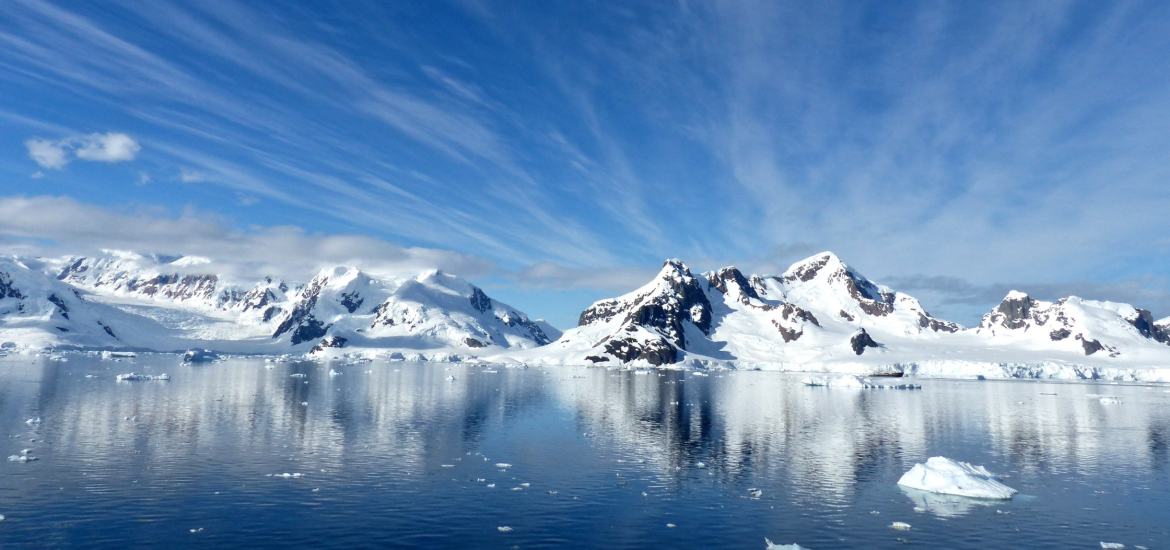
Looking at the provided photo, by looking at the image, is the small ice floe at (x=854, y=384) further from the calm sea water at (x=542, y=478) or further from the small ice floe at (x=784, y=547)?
the small ice floe at (x=784, y=547)

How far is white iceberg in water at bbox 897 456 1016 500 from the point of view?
4112 cm

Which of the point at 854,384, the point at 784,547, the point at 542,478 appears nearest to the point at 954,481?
the point at 784,547

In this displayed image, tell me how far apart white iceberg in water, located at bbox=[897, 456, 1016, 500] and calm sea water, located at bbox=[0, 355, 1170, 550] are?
1530 mm

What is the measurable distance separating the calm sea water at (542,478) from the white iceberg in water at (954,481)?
1.53 meters

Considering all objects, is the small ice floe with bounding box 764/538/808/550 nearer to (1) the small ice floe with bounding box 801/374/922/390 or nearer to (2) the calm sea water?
(2) the calm sea water

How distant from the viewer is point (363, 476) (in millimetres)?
43594

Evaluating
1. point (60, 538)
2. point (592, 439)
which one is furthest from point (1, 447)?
point (592, 439)

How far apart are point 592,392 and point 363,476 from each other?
83.8 m

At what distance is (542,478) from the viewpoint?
44688 mm

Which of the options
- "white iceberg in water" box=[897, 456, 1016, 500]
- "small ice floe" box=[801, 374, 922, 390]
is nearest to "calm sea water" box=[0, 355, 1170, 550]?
"white iceberg in water" box=[897, 456, 1016, 500]

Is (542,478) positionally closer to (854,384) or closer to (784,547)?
(784,547)

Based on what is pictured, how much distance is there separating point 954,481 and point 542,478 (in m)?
26.6

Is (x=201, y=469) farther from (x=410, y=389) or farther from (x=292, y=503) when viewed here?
(x=410, y=389)

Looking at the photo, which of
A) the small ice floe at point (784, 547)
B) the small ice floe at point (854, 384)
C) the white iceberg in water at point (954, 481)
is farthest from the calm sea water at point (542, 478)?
the small ice floe at point (854, 384)
